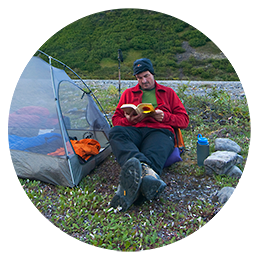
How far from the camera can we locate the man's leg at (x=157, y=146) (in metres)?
2.95

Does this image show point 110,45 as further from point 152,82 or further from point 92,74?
point 152,82

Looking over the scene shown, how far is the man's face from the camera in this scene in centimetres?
348

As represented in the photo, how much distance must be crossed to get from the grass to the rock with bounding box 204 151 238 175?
0.10 m

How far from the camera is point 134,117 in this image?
323cm

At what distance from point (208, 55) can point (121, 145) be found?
9.97 metres

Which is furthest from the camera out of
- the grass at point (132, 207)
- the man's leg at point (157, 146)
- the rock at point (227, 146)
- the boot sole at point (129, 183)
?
the rock at point (227, 146)

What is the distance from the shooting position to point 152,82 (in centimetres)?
359

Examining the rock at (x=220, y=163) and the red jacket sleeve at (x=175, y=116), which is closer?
the rock at (x=220, y=163)

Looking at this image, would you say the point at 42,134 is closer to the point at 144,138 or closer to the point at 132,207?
the point at 144,138

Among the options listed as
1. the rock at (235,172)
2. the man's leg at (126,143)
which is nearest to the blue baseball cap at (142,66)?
the man's leg at (126,143)

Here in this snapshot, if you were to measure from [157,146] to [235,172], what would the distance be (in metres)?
1.15

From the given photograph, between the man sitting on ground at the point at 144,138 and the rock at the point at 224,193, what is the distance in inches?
30.6

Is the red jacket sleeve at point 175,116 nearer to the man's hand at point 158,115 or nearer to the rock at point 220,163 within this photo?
the man's hand at point 158,115

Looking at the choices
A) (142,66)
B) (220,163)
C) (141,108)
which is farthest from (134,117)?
(220,163)
